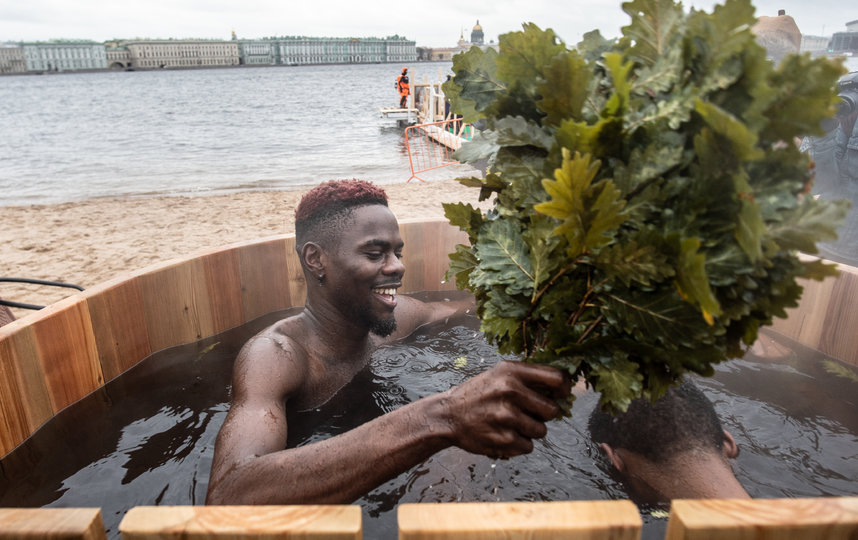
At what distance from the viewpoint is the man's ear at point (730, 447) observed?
2.43 metres

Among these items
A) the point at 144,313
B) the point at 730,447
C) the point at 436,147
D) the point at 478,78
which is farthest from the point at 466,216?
the point at 436,147

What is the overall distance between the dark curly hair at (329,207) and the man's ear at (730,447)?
2.07m

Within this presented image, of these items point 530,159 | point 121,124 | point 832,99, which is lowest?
point 121,124

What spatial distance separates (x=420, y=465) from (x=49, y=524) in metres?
1.50

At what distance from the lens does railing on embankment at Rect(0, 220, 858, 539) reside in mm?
1141

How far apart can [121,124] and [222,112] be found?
7.76 meters

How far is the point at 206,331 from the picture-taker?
3.53m

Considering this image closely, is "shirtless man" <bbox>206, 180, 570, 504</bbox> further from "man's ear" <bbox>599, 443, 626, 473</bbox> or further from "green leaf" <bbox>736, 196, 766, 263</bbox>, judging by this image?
"man's ear" <bbox>599, 443, 626, 473</bbox>

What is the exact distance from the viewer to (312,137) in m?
21.5

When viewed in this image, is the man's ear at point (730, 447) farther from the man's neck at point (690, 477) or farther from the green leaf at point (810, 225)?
the green leaf at point (810, 225)

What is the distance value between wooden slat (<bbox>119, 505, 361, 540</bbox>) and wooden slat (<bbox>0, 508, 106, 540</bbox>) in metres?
0.07

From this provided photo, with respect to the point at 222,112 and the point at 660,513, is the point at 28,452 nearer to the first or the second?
the point at 660,513

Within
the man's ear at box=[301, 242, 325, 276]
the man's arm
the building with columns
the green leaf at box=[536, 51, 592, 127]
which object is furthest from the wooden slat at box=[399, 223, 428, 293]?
the building with columns

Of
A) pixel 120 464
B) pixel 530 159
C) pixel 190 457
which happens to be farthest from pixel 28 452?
pixel 530 159
